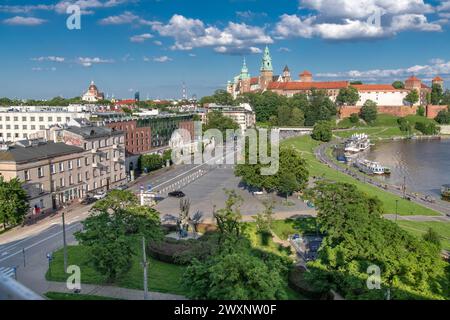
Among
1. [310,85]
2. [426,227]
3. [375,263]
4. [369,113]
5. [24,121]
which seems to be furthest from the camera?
[310,85]

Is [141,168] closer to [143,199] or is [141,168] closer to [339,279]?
[143,199]

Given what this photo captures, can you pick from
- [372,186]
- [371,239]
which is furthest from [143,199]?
[372,186]

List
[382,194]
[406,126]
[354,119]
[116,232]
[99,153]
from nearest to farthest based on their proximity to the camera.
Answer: [116,232]
[382,194]
[99,153]
[406,126]
[354,119]

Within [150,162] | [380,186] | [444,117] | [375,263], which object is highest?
[444,117]

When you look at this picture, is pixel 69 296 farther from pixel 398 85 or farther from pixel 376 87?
pixel 398 85

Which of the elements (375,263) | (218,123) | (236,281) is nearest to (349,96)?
(218,123)

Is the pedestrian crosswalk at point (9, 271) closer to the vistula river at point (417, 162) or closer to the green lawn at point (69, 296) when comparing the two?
the green lawn at point (69, 296)

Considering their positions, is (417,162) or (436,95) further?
(436,95)
